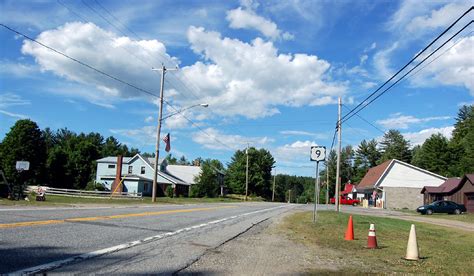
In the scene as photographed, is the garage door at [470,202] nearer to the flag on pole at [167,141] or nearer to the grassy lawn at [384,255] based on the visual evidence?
the flag on pole at [167,141]

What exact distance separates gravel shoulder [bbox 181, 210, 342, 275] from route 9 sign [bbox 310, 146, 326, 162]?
6525mm

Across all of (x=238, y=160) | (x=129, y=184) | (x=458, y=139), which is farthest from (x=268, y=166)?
(x=129, y=184)

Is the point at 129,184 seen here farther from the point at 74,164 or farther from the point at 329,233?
the point at 329,233

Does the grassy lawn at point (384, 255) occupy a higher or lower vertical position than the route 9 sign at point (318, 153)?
lower

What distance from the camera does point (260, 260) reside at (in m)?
9.44

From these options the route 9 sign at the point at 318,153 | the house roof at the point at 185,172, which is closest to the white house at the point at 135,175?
the house roof at the point at 185,172

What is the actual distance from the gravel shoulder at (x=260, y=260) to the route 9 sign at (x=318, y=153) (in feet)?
21.4

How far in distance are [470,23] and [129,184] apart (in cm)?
6148

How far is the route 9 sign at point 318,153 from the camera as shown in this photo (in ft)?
61.5

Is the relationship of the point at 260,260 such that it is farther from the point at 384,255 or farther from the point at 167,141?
the point at 167,141

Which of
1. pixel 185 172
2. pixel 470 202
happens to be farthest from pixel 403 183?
pixel 185 172

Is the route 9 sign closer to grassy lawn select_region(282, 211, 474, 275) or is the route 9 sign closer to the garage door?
grassy lawn select_region(282, 211, 474, 275)

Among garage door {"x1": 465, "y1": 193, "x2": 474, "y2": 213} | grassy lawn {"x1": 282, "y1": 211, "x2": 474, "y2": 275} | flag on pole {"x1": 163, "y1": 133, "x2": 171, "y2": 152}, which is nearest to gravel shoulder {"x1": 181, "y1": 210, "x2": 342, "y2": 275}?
grassy lawn {"x1": 282, "y1": 211, "x2": 474, "y2": 275}

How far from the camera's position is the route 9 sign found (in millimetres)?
18750
